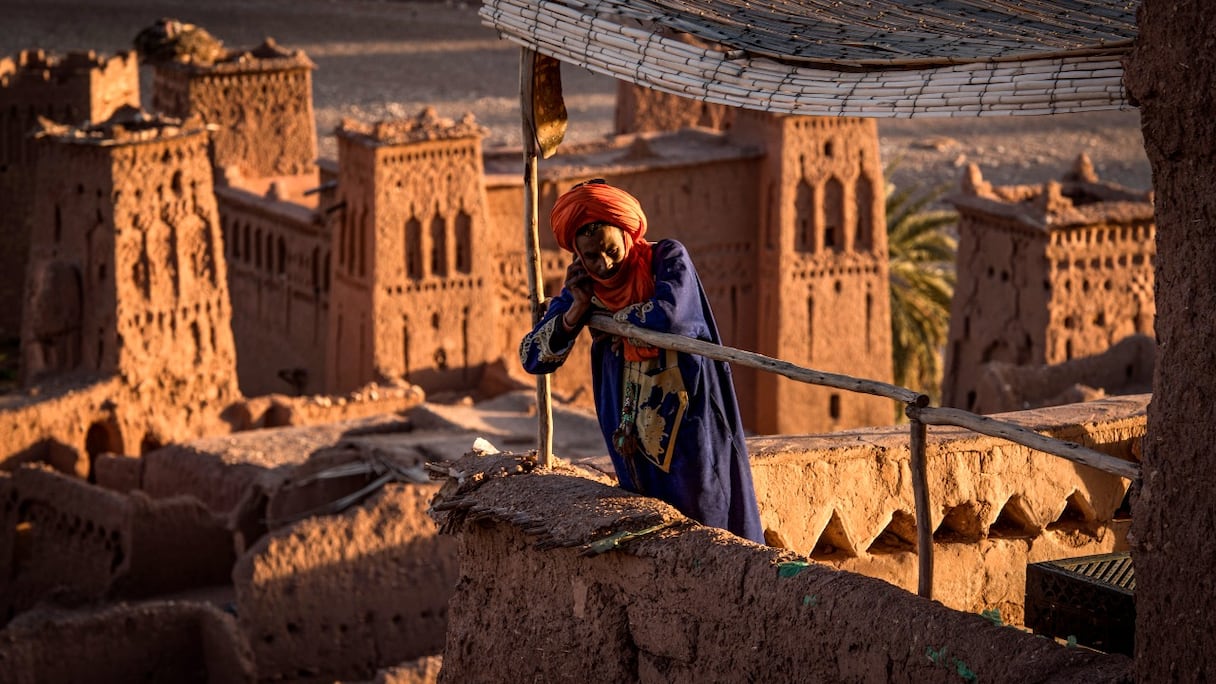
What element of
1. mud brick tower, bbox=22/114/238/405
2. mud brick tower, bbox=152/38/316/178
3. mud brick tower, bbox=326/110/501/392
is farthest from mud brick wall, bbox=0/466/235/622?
mud brick tower, bbox=152/38/316/178

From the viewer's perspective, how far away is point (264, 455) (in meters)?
18.5

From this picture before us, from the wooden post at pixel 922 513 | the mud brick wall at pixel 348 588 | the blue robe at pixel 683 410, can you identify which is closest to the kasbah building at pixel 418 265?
the mud brick wall at pixel 348 588

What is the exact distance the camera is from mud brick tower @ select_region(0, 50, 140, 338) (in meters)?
28.9

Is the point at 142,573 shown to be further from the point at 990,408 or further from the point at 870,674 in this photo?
the point at 870,674

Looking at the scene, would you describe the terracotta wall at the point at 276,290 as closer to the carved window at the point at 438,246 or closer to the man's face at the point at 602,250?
the carved window at the point at 438,246

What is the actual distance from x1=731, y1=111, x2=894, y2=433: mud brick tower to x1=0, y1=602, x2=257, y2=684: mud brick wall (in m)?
11.3

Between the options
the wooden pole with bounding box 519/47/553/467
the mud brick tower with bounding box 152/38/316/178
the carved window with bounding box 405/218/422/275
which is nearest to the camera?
the wooden pole with bounding box 519/47/553/467

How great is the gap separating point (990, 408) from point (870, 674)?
13669mm

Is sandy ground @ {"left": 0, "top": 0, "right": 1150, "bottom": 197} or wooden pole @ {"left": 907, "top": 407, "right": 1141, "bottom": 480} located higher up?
wooden pole @ {"left": 907, "top": 407, "right": 1141, "bottom": 480}

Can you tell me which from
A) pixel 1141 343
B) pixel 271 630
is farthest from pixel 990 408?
pixel 271 630

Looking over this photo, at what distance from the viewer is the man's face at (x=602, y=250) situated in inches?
270

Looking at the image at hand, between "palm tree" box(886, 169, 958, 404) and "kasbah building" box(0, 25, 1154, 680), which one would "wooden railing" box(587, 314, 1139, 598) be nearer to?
"kasbah building" box(0, 25, 1154, 680)

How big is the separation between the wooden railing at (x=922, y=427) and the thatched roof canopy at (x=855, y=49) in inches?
26.2

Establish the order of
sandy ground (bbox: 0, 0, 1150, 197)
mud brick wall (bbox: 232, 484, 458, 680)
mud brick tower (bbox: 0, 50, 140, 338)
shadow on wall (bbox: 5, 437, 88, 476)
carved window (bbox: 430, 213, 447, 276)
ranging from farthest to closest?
sandy ground (bbox: 0, 0, 1150, 197)
mud brick tower (bbox: 0, 50, 140, 338)
carved window (bbox: 430, 213, 447, 276)
shadow on wall (bbox: 5, 437, 88, 476)
mud brick wall (bbox: 232, 484, 458, 680)
